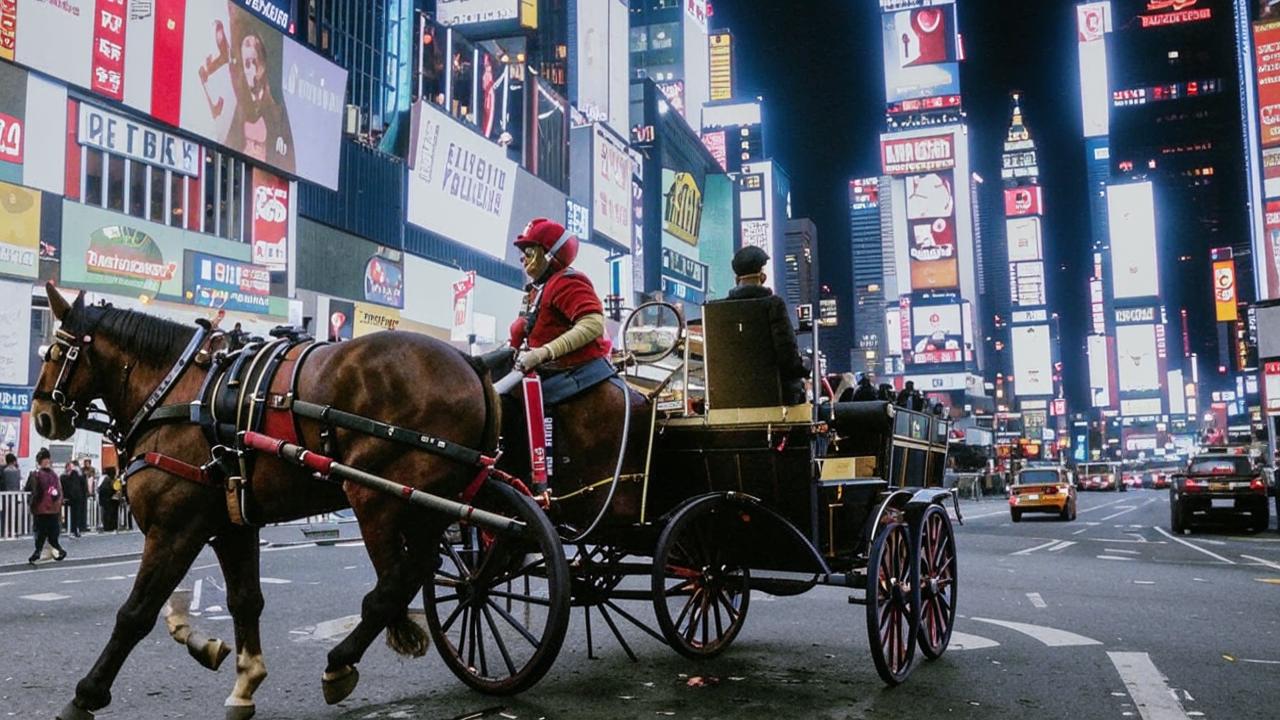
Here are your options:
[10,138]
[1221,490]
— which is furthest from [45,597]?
[1221,490]

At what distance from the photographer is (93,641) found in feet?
25.6

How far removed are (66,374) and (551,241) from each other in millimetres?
2540

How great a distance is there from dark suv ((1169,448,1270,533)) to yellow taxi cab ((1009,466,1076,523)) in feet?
20.4

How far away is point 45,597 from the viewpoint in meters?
11.0

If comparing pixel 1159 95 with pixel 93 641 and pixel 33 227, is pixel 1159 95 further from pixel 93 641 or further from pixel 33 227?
pixel 93 641

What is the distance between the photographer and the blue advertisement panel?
3409cm

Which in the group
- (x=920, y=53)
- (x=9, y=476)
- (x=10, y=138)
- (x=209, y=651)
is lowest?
(x=209, y=651)

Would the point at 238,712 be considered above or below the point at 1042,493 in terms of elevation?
above

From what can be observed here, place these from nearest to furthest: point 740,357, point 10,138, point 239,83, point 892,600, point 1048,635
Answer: point 892,600 → point 740,357 → point 1048,635 → point 10,138 → point 239,83

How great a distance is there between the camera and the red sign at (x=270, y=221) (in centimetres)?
3844

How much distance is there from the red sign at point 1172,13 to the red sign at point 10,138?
169576mm

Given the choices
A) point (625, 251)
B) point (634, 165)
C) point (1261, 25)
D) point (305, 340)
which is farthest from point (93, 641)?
point (634, 165)

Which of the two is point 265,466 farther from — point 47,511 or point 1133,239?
point 1133,239

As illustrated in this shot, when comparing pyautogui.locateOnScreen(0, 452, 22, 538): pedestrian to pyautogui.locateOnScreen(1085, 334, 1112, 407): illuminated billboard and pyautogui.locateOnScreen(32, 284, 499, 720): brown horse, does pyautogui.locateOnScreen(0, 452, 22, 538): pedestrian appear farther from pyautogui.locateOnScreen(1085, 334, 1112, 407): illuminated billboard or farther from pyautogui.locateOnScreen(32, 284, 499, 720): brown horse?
pyautogui.locateOnScreen(1085, 334, 1112, 407): illuminated billboard
